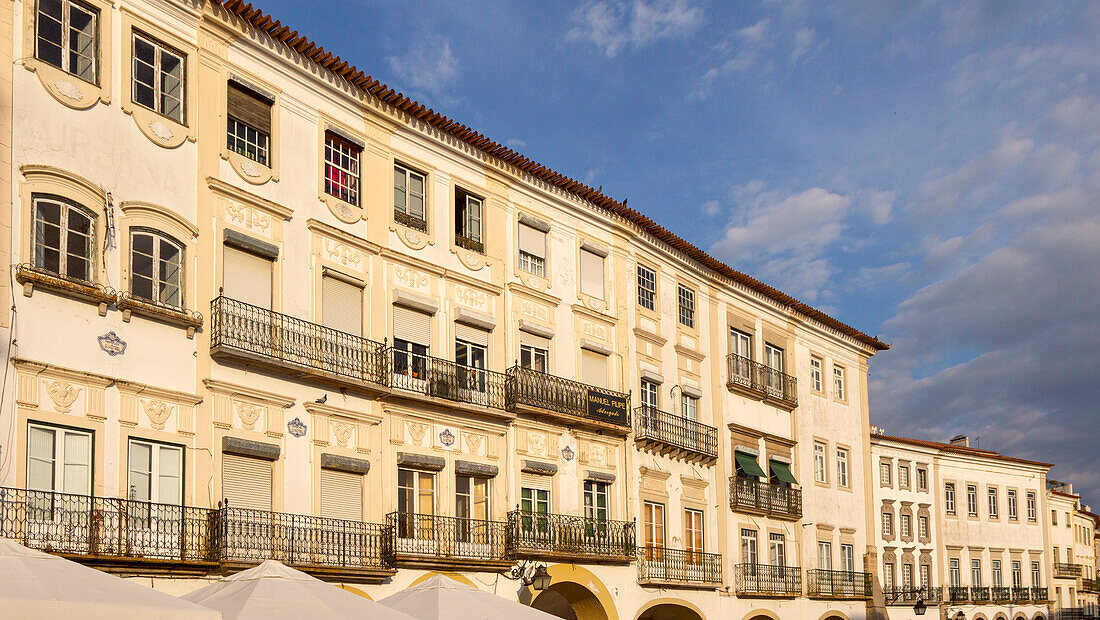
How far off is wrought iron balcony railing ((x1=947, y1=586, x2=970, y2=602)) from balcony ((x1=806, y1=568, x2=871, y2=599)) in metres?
9.83

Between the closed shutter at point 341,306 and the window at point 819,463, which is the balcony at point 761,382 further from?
the closed shutter at point 341,306

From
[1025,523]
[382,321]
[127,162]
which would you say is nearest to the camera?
[127,162]

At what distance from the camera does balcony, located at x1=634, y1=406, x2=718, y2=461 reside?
29.4 metres

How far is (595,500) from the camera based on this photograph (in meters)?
27.9

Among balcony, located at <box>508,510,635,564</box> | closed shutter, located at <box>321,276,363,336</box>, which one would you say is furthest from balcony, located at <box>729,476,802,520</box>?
closed shutter, located at <box>321,276,363,336</box>

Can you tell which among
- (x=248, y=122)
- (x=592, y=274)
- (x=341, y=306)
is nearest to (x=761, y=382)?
(x=592, y=274)

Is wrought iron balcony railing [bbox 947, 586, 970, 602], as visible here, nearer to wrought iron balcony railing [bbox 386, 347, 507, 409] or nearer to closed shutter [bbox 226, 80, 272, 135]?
wrought iron balcony railing [bbox 386, 347, 507, 409]

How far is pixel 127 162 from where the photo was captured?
59.1ft

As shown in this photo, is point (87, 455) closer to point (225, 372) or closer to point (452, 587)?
point (225, 372)

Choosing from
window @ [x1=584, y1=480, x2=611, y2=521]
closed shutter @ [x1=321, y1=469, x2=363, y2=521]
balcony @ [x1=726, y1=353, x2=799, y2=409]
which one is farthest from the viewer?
balcony @ [x1=726, y1=353, x2=799, y2=409]

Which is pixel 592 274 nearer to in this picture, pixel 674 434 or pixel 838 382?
pixel 674 434

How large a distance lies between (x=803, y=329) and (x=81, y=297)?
27.6m

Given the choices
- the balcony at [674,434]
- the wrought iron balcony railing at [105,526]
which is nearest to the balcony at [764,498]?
the balcony at [674,434]

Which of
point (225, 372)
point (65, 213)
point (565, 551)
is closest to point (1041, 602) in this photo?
point (565, 551)
